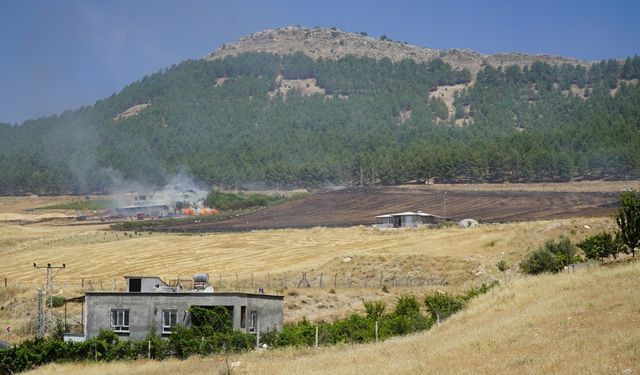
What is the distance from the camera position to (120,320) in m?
51.2

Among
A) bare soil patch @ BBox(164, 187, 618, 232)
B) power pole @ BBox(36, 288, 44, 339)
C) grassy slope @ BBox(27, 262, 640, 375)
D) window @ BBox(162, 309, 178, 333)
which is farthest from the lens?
bare soil patch @ BBox(164, 187, 618, 232)

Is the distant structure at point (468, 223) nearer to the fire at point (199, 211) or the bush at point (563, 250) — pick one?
the bush at point (563, 250)

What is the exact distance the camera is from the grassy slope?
28.3 m

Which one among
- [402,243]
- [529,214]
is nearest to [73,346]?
[402,243]

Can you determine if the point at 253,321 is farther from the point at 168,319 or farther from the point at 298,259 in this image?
the point at 298,259

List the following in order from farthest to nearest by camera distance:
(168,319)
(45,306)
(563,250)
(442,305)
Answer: (45,306) → (563,250) → (442,305) → (168,319)

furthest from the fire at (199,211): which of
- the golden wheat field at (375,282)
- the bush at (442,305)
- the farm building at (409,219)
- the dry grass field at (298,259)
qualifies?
the bush at (442,305)

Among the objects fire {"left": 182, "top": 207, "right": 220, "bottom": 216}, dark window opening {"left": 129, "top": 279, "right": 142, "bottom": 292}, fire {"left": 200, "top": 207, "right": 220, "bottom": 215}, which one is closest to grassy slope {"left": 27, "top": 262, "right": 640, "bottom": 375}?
dark window opening {"left": 129, "top": 279, "right": 142, "bottom": 292}

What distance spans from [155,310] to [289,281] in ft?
86.3

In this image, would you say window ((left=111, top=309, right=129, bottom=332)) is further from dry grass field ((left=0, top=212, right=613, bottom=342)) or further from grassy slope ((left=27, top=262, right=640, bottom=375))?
dry grass field ((left=0, top=212, right=613, bottom=342))

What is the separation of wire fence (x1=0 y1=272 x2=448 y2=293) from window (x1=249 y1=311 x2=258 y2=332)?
59.3 ft

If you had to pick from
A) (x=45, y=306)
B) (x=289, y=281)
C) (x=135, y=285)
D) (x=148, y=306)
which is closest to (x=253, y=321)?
(x=148, y=306)

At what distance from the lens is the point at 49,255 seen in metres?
101

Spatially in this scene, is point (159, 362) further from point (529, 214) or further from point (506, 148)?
point (506, 148)
